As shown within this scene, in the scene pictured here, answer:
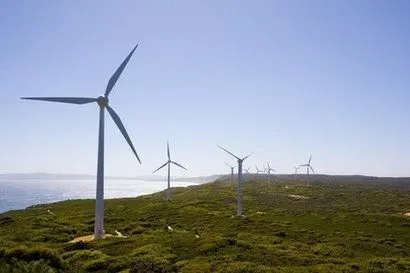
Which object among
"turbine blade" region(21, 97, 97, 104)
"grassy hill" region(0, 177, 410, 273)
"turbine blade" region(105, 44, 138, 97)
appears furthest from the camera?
"turbine blade" region(105, 44, 138, 97)

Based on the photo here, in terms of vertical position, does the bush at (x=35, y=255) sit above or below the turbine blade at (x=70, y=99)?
below

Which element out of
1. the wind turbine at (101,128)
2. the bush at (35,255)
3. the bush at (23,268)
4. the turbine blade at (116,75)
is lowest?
the bush at (35,255)

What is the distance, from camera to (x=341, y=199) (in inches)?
5404

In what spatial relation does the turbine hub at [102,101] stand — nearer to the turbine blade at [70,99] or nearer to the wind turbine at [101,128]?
the wind turbine at [101,128]

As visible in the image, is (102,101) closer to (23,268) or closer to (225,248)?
(225,248)

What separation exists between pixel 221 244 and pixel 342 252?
12460 mm

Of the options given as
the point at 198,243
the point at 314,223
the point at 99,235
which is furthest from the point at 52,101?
the point at 314,223

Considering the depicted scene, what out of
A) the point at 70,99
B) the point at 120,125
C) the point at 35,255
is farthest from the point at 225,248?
the point at 70,99

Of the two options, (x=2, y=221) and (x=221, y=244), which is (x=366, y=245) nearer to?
(x=221, y=244)

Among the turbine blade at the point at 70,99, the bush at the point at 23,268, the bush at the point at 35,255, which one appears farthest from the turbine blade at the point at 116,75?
the bush at the point at 23,268

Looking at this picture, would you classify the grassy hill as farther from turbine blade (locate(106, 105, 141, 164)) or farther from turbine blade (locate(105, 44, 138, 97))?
turbine blade (locate(105, 44, 138, 97))

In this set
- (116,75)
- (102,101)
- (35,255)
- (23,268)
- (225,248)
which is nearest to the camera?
(23,268)

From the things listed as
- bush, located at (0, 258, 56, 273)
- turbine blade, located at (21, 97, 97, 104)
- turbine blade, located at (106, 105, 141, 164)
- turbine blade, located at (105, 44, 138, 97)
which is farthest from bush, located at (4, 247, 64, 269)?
turbine blade, located at (105, 44, 138, 97)

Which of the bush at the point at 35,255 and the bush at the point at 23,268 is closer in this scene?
the bush at the point at 23,268
